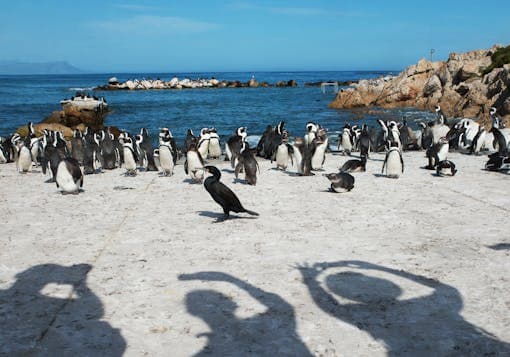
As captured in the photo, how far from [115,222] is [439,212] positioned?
6.61 metres

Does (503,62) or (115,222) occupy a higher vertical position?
(503,62)

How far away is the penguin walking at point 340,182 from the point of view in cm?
1281

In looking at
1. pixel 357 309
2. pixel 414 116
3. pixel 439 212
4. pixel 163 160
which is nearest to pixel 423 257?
pixel 357 309

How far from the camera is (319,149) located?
16.5 metres

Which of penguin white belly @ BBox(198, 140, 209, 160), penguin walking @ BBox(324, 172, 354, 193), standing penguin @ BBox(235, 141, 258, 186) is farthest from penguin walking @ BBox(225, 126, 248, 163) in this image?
penguin walking @ BBox(324, 172, 354, 193)

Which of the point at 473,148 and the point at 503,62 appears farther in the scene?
the point at 503,62

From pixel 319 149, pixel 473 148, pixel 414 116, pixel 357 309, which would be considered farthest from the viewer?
pixel 414 116

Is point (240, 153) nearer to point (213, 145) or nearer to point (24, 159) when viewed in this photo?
point (213, 145)

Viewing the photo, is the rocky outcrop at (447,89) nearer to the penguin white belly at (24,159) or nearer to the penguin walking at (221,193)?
the penguin white belly at (24,159)

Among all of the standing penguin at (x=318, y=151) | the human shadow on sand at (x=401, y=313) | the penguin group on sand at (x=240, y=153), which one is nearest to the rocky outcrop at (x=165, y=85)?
the penguin group on sand at (x=240, y=153)

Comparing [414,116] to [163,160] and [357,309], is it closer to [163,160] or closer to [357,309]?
[163,160]

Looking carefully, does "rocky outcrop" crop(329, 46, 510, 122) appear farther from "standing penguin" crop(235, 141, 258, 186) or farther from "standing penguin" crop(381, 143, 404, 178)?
"standing penguin" crop(235, 141, 258, 186)

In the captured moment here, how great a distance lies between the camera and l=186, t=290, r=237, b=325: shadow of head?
590cm

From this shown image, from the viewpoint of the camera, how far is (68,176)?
507 inches
